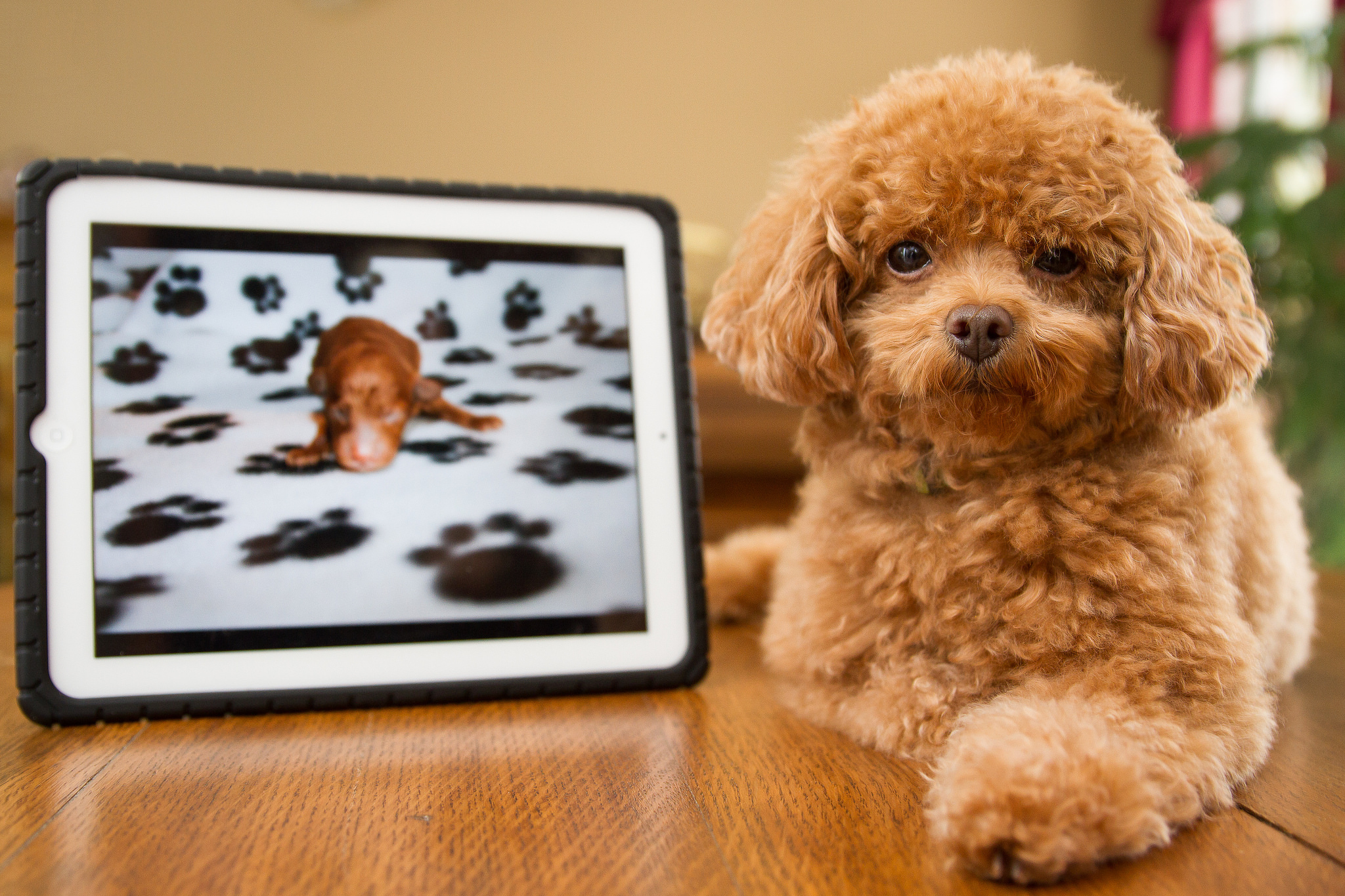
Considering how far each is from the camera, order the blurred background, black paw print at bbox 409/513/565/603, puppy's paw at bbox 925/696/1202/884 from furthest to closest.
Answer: the blurred background, black paw print at bbox 409/513/565/603, puppy's paw at bbox 925/696/1202/884

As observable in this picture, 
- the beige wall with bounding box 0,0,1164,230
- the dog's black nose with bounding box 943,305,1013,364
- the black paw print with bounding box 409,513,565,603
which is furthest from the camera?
the beige wall with bounding box 0,0,1164,230

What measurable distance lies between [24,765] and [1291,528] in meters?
1.34

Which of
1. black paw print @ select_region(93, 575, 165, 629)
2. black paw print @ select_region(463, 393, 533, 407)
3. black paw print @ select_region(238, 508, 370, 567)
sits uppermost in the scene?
black paw print @ select_region(463, 393, 533, 407)

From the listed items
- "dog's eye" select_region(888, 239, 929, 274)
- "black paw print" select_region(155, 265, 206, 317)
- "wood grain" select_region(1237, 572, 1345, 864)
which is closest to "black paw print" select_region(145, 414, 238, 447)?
"black paw print" select_region(155, 265, 206, 317)

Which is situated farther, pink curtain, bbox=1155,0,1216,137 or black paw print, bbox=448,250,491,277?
pink curtain, bbox=1155,0,1216,137

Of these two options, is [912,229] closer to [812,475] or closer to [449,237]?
[812,475]

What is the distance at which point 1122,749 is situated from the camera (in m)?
0.69

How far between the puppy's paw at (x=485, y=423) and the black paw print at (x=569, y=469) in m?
0.05

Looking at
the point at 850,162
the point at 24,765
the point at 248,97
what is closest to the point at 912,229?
the point at 850,162

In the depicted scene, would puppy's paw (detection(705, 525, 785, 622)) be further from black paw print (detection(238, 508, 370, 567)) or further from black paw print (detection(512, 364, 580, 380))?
black paw print (detection(238, 508, 370, 567))

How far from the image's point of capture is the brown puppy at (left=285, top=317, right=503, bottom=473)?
39.3 inches

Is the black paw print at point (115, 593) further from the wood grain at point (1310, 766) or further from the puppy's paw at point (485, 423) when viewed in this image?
the wood grain at point (1310, 766)

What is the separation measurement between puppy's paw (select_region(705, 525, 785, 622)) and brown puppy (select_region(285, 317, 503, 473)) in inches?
22.2

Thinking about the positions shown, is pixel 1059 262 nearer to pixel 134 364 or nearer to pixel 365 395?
pixel 365 395
